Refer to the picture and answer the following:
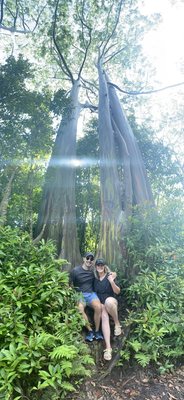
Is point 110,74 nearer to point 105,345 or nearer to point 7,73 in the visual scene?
point 7,73

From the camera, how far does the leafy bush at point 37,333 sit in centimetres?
249

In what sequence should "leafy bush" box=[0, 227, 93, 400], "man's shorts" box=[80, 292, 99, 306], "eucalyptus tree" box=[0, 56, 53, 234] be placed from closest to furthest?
"leafy bush" box=[0, 227, 93, 400] → "man's shorts" box=[80, 292, 99, 306] → "eucalyptus tree" box=[0, 56, 53, 234]

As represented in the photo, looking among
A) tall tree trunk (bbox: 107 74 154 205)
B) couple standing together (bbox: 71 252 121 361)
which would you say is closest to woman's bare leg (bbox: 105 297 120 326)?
couple standing together (bbox: 71 252 121 361)

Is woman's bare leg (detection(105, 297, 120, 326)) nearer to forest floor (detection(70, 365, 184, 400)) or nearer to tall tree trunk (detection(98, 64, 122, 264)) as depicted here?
forest floor (detection(70, 365, 184, 400))

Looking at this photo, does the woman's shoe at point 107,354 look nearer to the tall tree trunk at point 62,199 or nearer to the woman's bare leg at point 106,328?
the woman's bare leg at point 106,328

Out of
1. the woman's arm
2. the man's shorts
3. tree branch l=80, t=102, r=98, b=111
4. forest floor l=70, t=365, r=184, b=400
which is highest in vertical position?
tree branch l=80, t=102, r=98, b=111

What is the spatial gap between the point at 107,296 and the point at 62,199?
4.05 metres

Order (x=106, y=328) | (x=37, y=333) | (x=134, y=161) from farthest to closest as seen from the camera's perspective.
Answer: (x=134, y=161) → (x=106, y=328) → (x=37, y=333)

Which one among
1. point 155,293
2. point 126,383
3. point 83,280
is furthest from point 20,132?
point 126,383

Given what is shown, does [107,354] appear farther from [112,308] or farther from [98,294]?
[98,294]

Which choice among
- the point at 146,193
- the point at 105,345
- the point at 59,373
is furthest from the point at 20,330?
the point at 146,193

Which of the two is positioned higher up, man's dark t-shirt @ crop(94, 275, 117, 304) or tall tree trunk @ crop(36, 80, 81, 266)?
tall tree trunk @ crop(36, 80, 81, 266)

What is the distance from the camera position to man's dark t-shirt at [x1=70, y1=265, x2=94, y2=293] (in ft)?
14.2

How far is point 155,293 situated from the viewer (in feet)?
13.3
